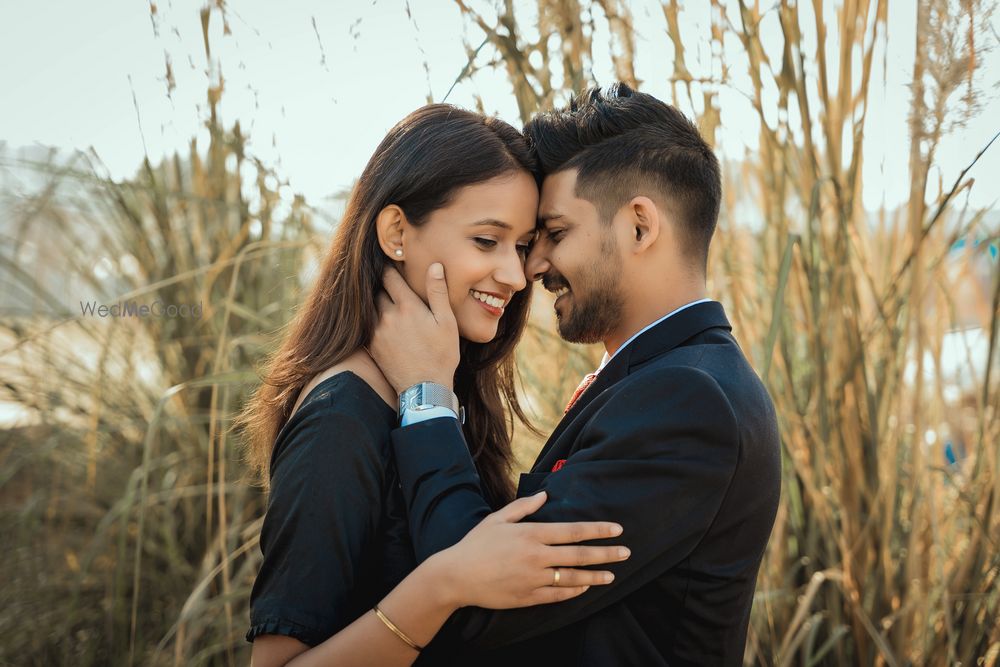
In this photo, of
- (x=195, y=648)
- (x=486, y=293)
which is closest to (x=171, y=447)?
(x=195, y=648)

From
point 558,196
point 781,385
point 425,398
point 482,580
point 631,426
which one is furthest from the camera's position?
point 781,385

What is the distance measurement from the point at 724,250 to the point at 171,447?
7.19 ft

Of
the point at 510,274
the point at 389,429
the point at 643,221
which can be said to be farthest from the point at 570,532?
the point at 643,221

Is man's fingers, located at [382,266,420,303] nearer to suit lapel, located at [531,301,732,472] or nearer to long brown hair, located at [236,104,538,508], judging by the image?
long brown hair, located at [236,104,538,508]

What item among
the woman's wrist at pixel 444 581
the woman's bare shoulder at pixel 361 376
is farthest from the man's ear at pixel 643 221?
the woman's wrist at pixel 444 581

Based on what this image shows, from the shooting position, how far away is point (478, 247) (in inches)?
81.1

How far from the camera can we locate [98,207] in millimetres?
3645

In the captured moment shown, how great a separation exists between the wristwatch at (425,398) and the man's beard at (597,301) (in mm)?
344

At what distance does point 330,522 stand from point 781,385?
146 cm

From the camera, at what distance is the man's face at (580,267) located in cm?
207

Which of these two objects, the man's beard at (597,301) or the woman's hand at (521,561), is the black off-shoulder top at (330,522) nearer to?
the woman's hand at (521,561)

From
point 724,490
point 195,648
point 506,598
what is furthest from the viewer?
point 195,648

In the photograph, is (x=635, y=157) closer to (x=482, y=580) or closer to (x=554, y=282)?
(x=554, y=282)

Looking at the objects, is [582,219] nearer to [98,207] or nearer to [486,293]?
[486,293]
